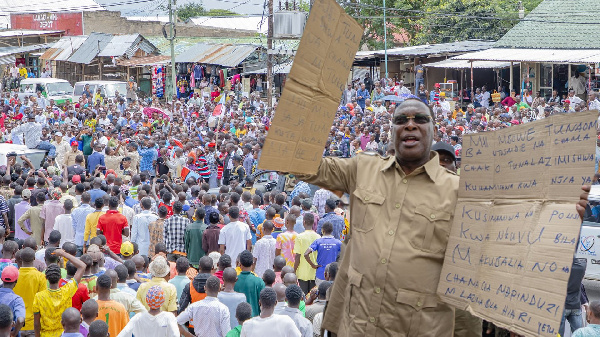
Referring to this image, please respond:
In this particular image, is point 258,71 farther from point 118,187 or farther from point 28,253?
point 28,253

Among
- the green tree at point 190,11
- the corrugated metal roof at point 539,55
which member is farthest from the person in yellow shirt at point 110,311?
the green tree at point 190,11

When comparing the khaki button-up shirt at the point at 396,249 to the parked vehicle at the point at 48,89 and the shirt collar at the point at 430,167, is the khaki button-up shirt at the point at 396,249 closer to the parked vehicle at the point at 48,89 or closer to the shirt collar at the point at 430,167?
the shirt collar at the point at 430,167

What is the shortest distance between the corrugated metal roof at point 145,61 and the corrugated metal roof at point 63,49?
6.34 m

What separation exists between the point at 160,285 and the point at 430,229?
438cm

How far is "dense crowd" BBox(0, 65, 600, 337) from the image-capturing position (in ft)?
23.1

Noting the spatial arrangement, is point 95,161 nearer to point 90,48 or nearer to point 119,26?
point 90,48

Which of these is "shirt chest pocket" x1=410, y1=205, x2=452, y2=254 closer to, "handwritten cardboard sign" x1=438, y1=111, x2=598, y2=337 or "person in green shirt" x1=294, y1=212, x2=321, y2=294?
"handwritten cardboard sign" x1=438, y1=111, x2=598, y2=337

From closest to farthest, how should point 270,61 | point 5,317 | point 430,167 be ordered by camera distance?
point 430,167
point 5,317
point 270,61

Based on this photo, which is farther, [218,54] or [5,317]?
[218,54]

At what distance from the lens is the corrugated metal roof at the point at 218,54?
42031 millimetres

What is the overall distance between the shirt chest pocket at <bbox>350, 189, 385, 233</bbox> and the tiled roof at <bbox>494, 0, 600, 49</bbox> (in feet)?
91.7

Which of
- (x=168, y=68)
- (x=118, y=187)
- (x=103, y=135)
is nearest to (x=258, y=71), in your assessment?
(x=168, y=68)

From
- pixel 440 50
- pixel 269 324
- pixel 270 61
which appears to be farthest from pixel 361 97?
pixel 269 324

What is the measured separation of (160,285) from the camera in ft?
24.8
